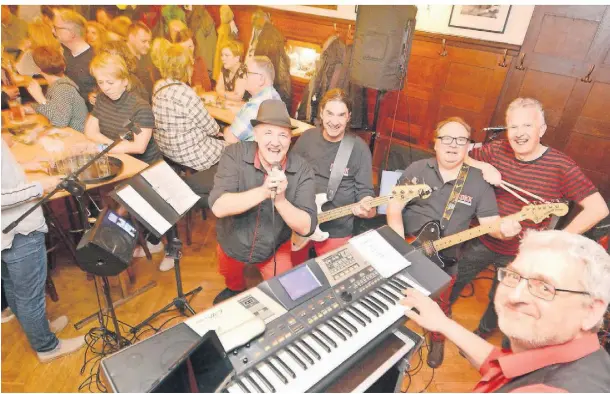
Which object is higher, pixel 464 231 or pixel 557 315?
pixel 557 315

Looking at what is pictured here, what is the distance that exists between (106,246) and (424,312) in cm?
158

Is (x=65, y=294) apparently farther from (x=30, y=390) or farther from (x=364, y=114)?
(x=364, y=114)

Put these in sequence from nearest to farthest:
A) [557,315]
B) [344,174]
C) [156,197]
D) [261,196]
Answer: [557,315] → [261,196] → [156,197] → [344,174]

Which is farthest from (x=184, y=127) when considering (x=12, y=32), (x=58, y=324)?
(x=12, y=32)

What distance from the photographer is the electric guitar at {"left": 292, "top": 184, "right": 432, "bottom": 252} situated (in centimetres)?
250

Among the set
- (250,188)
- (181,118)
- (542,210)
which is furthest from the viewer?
(181,118)

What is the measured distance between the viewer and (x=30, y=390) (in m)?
2.34

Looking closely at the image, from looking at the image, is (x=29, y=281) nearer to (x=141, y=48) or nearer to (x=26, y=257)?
(x=26, y=257)

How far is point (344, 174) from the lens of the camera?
282cm

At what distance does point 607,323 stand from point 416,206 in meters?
1.43

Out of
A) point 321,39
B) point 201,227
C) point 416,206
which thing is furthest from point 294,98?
point 416,206

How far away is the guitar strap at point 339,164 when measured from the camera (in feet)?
9.09

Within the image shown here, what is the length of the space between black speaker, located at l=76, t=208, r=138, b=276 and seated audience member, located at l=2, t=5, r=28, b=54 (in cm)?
514

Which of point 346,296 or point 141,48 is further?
point 141,48
